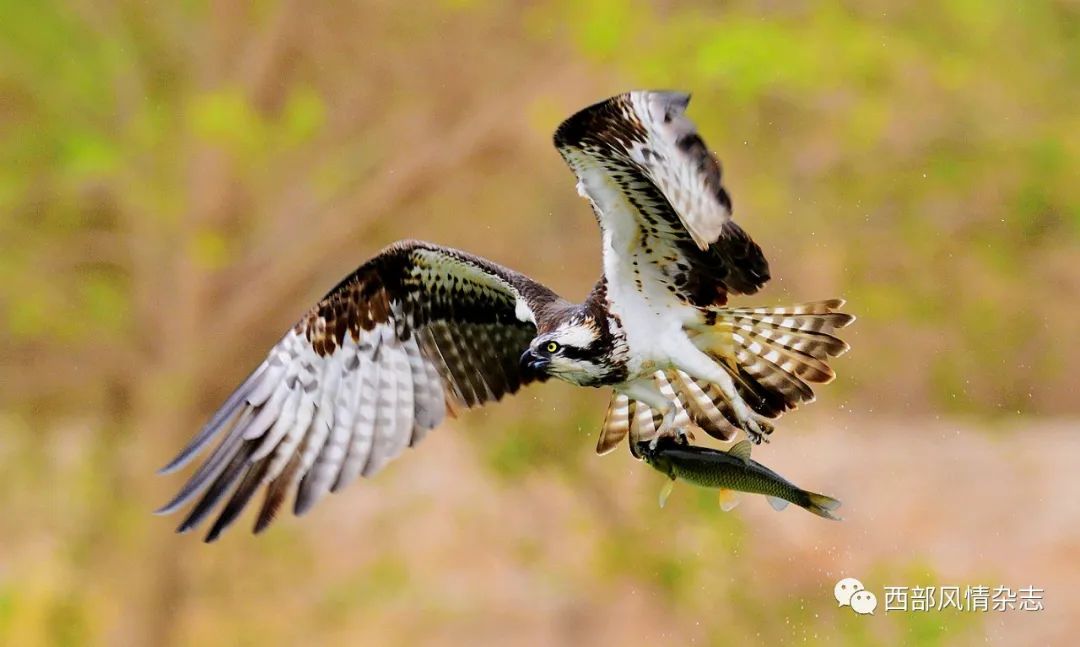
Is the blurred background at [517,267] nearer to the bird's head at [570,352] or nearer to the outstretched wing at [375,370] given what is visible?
the outstretched wing at [375,370]

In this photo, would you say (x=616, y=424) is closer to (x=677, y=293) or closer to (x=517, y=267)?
(x=677, y=293)

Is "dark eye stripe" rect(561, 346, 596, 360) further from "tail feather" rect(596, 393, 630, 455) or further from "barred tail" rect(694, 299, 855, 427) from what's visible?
"tail feather" rect(596, 393, 630, 455)

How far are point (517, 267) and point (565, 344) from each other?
526 centimetres

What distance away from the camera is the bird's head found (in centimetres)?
530

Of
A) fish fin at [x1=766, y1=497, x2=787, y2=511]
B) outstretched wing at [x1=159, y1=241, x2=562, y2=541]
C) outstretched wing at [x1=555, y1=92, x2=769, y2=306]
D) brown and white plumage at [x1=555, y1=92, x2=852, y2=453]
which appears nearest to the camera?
outstretched wing at [x1=555, y1=92, x2=769, y2=306]

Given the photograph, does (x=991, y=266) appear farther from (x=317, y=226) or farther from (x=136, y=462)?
(x=136, y=462)

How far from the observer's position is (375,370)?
6.43m

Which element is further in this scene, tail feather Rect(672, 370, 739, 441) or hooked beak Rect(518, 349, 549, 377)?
tail feather Rect(672, 370, 739, 441)

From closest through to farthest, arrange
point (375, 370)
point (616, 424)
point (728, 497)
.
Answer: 1. point (728, 497)
2. point (616, 424)
3. point (375, 370)

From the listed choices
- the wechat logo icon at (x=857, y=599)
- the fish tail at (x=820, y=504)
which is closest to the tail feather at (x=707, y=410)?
the fish tail at (x=820, y=504)

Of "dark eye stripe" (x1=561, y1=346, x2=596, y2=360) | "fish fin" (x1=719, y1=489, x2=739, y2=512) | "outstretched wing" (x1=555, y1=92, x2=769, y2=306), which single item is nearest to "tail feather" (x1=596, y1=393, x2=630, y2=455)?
"outstretched wing" (x1=555, y1=92, x2=769, y2=306)

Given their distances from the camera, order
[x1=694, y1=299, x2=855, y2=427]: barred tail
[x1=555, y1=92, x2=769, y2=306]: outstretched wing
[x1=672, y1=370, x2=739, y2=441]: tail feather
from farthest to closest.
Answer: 1. [x1=672, y1=370, x2=739, y2=441]: tail feather
2. [x1=694, y1=299, x2=855, y2=427]: barred tail
3. [x1=555, y1=92, x2=769, y2=306]: outstretched wing

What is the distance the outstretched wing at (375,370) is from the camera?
6.11m

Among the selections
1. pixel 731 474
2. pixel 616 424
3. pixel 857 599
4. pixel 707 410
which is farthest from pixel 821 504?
pixel 857 599
